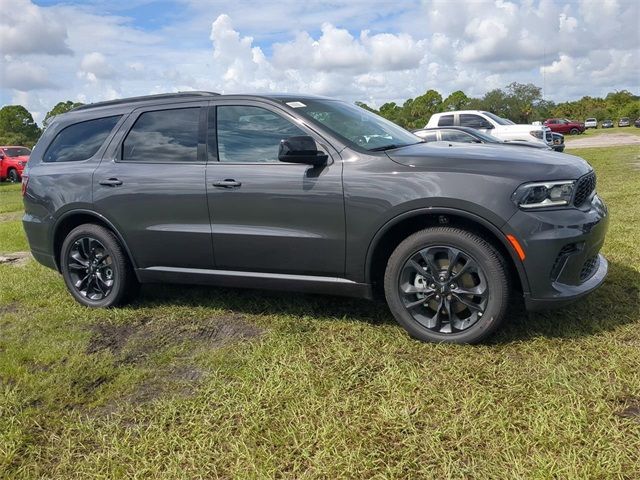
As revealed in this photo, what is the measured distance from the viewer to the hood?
11.1 ft

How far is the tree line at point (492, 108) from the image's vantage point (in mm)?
60531

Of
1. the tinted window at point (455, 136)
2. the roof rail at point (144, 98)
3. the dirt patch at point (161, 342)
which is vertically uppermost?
the roof rail at point (144, 98)

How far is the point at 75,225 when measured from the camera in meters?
4.89

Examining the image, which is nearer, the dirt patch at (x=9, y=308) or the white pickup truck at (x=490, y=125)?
the dirt patch at (x=9, y=308)

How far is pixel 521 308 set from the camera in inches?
164

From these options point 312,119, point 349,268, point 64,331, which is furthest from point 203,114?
point 64,331

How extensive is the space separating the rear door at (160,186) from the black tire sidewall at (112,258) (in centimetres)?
15

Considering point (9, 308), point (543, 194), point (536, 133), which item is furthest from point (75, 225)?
point (536, 133)

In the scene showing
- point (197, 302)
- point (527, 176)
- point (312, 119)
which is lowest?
point (197, 302)

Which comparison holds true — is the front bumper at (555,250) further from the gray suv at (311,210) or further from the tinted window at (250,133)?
the tinted window at (250,133)

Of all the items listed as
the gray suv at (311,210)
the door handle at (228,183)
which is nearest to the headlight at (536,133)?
the gray suv at (311,210)

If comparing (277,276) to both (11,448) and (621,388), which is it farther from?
(621,388)

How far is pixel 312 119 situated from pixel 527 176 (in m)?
1.51

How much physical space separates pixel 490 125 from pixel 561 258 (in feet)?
49.3
